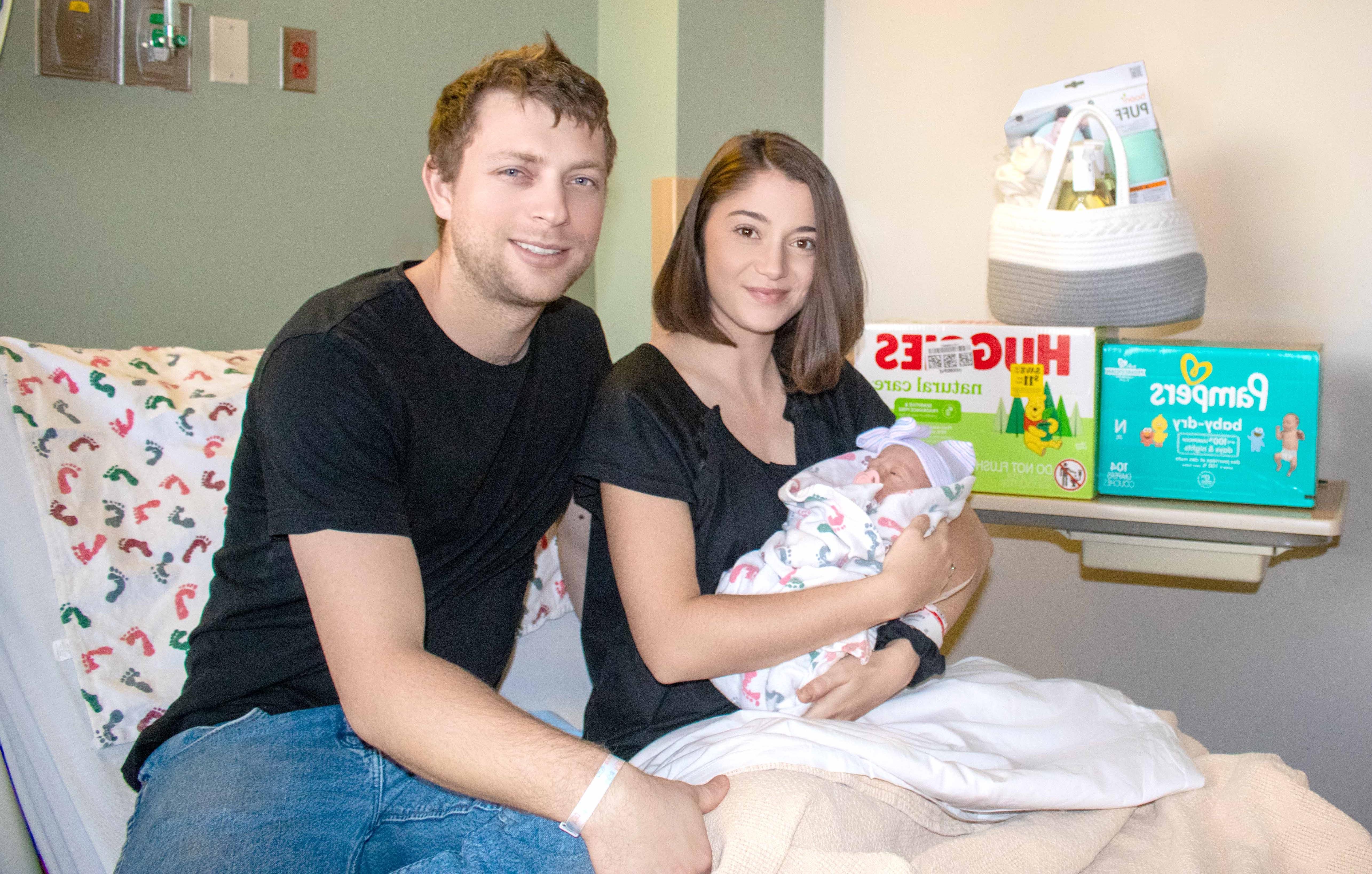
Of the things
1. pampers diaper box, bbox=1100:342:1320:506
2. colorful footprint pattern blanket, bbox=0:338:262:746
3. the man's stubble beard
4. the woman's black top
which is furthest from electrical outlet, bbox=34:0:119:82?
pampers diaper box, bbox=1100:342:1320:506

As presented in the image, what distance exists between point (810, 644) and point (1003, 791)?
0.83ft

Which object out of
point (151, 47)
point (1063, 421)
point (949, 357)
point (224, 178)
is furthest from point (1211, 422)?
point (151, 47)

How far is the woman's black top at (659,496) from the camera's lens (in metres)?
1.21

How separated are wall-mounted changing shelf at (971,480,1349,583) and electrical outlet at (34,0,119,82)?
158 cm

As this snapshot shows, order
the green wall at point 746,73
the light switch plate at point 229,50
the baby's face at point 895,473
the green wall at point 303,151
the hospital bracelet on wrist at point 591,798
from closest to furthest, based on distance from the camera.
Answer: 1. the hospital bracelet on wrist at point 591,798
2. the baby's face at point 895,473
3. the green wall at point 303,151
4. the light switch plate at point 229,50
5. the green wall at point 746,73

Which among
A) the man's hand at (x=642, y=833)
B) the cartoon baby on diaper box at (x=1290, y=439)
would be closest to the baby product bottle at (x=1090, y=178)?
the cartoon baby on diaper box at (x=1290, y=439)

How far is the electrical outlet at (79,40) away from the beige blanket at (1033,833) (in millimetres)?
1486

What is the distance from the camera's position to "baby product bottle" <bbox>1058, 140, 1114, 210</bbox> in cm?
157

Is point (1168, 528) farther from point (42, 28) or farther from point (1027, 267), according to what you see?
point (42, 28)

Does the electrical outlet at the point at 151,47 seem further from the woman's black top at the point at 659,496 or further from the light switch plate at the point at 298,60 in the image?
the woman's black top at the point at 659,496

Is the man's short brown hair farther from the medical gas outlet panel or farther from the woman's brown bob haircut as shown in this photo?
the medical gas outlet panel

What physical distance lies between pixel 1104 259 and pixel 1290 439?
1.27 feet

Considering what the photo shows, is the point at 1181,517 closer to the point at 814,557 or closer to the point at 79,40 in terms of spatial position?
the point at 814,557

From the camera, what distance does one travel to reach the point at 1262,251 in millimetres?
1883
